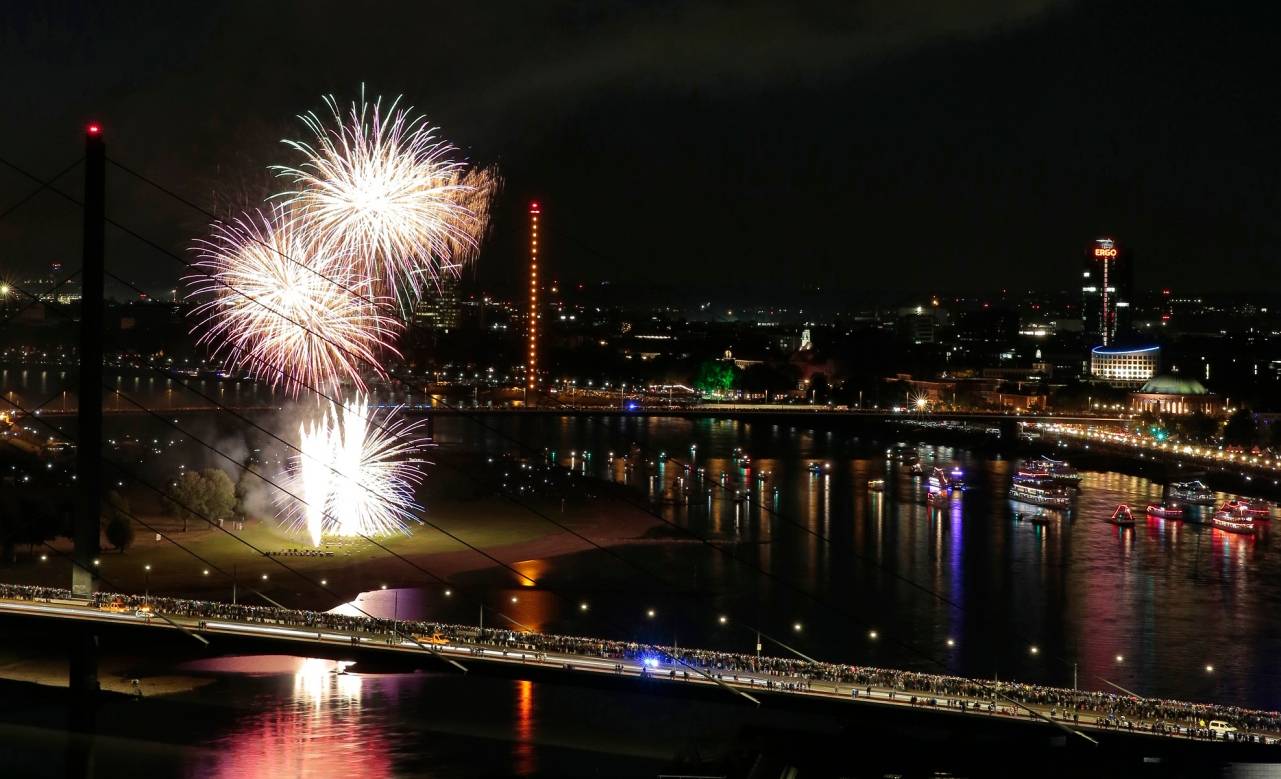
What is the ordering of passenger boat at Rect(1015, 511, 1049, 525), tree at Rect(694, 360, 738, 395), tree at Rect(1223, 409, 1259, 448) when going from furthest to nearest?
tree at Rect(694, 360, 738, 395)
tree at Rect(1223, 409, 1259, 448)
passenger boat at Rect(1015, 511, 1049, 525)

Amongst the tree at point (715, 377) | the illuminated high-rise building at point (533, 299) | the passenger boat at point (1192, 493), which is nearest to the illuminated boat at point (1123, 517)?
the passenger boat at point (1192, 493)

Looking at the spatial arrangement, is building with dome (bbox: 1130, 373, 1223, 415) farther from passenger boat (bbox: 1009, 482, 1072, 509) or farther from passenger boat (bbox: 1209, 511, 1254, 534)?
passenger boat (bbox: 1209, 511, 1254, 534)

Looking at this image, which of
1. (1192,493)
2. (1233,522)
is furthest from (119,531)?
(1192,493)

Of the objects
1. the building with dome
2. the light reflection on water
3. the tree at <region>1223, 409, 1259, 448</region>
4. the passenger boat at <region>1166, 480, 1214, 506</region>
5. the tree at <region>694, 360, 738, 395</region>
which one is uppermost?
the tree at <region>694, 360, 738, 395</region>

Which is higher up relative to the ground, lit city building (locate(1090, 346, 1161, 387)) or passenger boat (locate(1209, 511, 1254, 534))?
lit city building (locate(1090, 346, 1161, 387))

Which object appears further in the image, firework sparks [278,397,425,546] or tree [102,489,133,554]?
firework sparks [278,397,425,546]

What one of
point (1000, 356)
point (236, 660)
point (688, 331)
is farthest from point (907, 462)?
point (688, 331)

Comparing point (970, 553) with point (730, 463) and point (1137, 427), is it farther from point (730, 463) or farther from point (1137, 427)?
point (1137, 427)

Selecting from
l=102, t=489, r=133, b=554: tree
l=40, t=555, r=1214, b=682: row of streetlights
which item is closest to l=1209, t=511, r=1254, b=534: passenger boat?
l=40, t=555, r=1214, b=682: row of streetlights
